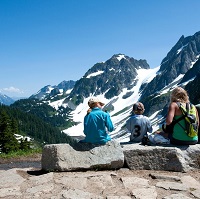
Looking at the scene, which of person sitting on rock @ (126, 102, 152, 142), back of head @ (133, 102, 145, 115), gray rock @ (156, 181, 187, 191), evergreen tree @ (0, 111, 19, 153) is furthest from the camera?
evergreen tree @ (0, 111, 19, 153)

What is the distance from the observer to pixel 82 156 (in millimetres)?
10984

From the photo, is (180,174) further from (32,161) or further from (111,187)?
(32,161)

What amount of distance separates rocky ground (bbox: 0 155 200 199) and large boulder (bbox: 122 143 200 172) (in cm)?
28

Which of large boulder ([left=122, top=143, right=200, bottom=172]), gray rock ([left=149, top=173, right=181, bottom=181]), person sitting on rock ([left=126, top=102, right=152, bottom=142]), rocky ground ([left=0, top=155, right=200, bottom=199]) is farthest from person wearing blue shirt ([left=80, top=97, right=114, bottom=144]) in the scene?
gray rock ([left=149, top=173, right=181, bottom=181])

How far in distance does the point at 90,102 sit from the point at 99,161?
2.25 metres

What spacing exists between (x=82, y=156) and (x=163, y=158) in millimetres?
3062

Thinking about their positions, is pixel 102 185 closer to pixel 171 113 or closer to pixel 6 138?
pixel 171 113

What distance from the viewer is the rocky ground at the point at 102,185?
854 cm

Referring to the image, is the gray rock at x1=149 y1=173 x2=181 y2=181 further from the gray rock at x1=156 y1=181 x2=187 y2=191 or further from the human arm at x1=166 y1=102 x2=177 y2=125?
the human arm at x1=166 y1=102 x2=177 y2=125

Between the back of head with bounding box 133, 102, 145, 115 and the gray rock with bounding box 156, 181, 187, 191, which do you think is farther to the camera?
the back of head with bounding box 133, 102, 145, 115

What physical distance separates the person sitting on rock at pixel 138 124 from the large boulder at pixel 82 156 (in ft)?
5.70

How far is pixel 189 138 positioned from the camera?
1152 cm

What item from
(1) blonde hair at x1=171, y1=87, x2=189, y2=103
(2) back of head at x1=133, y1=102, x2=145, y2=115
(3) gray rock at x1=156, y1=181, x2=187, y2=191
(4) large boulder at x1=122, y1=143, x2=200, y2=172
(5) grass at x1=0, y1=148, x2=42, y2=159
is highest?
(1) blonde hair at x1=171, y1=87, x2=189, y2=103

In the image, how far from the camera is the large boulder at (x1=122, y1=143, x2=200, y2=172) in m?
11.1
